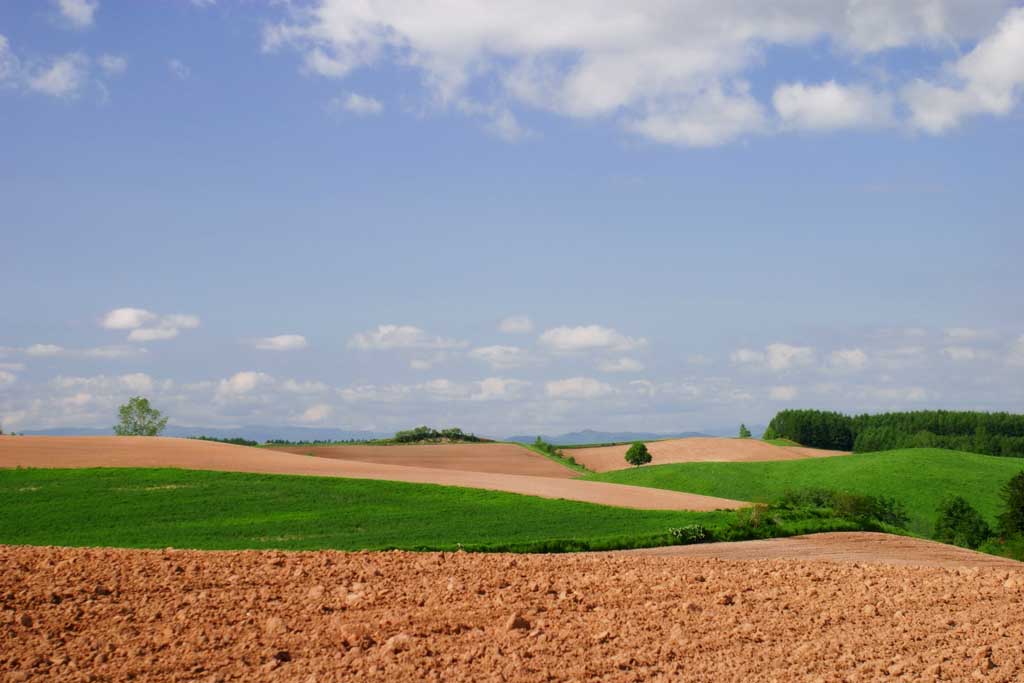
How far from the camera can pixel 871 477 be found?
6362 cm

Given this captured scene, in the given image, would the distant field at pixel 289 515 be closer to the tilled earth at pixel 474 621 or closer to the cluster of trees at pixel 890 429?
the tilled earth at pixel 474 621

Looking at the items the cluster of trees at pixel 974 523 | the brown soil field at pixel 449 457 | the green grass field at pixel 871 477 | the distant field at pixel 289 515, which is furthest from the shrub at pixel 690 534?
the brown soil field at pixel 449 457

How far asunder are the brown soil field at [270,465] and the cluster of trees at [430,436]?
127 ft

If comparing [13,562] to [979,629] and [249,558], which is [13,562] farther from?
[979,629]

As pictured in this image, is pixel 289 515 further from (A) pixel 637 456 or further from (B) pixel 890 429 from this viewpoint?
(B) pixel 890 429

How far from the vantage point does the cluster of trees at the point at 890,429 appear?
115 metres

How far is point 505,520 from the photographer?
103 ft

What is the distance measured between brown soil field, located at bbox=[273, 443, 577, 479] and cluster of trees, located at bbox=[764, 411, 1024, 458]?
50995 mm

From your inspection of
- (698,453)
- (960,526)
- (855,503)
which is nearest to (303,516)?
(855,503)

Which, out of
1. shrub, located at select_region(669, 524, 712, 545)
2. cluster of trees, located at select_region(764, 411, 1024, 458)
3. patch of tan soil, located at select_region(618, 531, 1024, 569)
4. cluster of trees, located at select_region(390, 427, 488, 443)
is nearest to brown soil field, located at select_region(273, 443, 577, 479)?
cluster of trees, located at select_region(390, 427, 488, 443)

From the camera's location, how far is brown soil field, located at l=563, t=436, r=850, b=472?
84.7 m

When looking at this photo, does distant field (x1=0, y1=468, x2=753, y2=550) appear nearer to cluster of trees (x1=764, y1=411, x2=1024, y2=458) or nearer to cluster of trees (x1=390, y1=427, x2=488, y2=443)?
cluster of trees (x1=390, y1=427, x2=488, y2=443)

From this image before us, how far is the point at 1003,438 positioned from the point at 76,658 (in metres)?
120

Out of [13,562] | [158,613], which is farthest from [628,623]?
[13,562]
